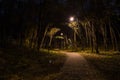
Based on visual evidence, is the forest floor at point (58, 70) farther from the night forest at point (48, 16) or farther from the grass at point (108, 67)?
the night forest at point (48, 16)

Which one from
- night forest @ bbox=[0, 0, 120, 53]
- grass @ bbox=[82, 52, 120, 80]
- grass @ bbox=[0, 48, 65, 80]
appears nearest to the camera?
grass @ bbox=[82, 52, 120, 80]

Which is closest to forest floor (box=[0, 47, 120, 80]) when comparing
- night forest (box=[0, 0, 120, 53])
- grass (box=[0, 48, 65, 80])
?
grass (box=[0, 48, 65, 80])

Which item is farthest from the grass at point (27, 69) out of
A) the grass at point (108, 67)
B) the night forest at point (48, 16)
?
the night forest at point (48, 16)

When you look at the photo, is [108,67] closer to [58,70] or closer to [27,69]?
[58,70]

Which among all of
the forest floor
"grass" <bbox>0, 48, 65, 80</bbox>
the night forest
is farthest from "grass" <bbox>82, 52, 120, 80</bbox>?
the night forest

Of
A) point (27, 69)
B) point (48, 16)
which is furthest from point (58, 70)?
point (48, 16)

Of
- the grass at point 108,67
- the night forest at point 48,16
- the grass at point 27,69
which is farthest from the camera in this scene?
the night forest at point 48,16

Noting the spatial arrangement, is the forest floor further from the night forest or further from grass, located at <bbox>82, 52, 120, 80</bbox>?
the night forest

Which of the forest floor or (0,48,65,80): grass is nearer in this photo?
the forest floor

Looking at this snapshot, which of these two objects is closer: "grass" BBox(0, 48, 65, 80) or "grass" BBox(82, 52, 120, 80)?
"grass" BBox(82, 52, 120, 80)

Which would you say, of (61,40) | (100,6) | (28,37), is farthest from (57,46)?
(100,6)

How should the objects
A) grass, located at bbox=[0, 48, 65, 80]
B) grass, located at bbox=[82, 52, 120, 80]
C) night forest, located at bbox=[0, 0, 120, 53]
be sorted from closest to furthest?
grass, located at bbox=[82, 52, 120, 80] → grass, located at bbox=[0, 48, 65, 80] → night forest, located at bbox=[0, 0, 120, 53]

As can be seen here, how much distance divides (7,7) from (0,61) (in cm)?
1994

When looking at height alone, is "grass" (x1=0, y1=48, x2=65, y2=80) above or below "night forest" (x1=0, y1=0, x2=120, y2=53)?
below
